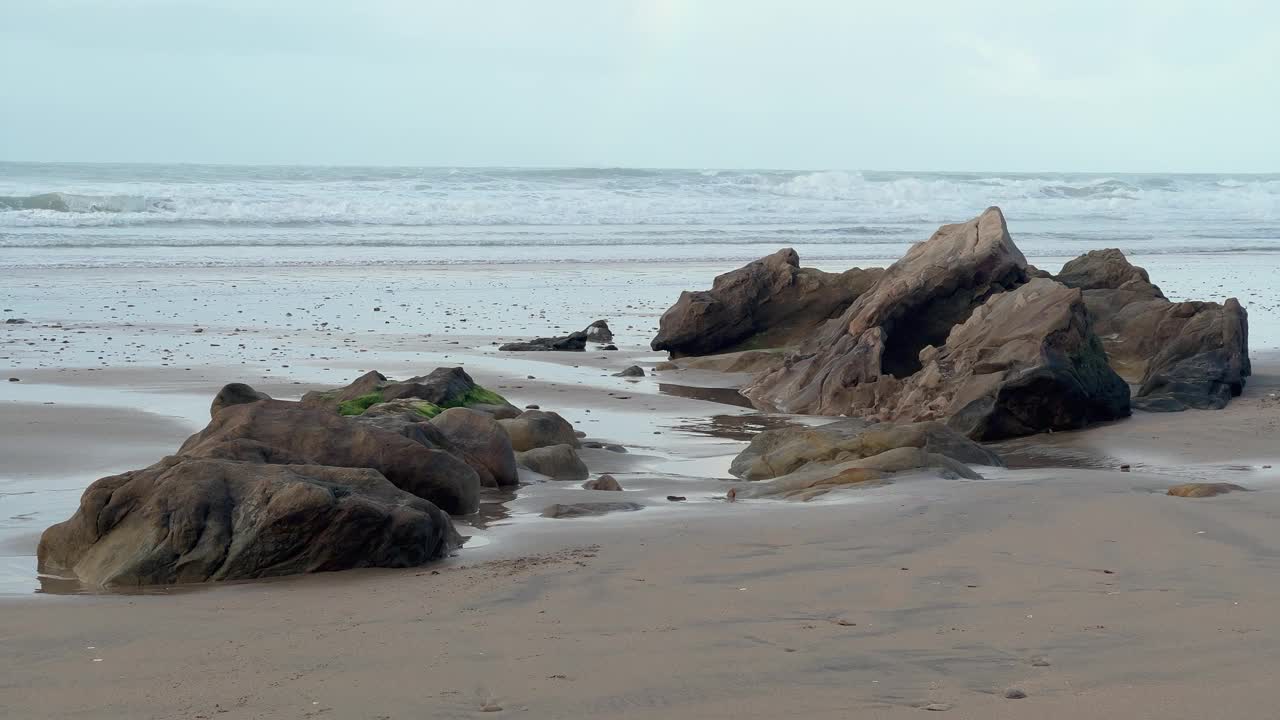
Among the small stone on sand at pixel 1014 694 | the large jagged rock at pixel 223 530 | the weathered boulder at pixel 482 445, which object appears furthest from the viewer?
the weathered boulder at pixel 482 445

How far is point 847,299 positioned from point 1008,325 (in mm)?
4438

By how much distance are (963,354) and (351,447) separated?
598 centimetres

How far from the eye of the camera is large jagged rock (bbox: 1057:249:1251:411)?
11398mm

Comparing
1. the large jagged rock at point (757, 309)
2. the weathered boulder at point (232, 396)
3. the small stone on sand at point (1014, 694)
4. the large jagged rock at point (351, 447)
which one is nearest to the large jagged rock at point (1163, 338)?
the large jagged rock at point (757, 309)

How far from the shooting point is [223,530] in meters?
5.51

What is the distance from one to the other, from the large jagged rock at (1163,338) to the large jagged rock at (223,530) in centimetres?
763

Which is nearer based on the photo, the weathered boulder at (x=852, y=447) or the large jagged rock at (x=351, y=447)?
the large jagged rock at (x=351, y=447)

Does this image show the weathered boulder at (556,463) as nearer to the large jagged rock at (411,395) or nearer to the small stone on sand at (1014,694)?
the large jagged rock at (411,395)

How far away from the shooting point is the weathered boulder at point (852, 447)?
830 centimetres

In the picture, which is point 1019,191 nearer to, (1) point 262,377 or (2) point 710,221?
(2) point 710,221

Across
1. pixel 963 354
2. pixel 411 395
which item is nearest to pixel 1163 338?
pixel 963 354

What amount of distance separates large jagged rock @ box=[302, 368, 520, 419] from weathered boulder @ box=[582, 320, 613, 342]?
6260 mm

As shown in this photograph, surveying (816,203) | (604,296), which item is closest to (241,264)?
(604,296)

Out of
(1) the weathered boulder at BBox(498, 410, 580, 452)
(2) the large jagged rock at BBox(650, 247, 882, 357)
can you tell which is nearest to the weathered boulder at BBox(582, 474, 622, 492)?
(1) the weathered boulder at BBox(498, 410, 580, 452)
